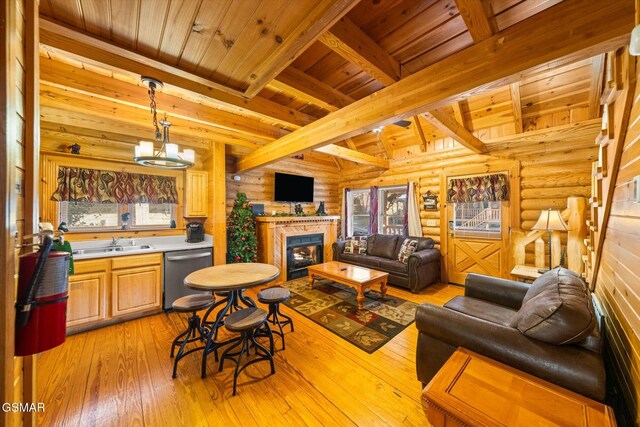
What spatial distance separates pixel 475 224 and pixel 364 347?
3404mm

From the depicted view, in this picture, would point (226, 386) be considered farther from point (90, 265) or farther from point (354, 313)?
point (90, 265)

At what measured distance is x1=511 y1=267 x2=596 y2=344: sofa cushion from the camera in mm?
1263

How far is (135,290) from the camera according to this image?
3.06 m

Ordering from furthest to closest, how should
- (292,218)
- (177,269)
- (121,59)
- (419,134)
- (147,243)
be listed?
(292,218) < (419,134) < (147,243) < (177,269) < (121,59)

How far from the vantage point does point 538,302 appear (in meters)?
1.52

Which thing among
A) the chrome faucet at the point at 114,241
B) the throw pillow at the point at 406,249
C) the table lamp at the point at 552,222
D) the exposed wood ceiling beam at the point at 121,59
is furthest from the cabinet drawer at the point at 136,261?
the table lamp at the point at 552,222

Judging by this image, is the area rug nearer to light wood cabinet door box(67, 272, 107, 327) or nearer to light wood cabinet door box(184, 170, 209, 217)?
light wood cabinet door box(184, 170, 209, 217)

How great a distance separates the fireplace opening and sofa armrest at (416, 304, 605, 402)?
3.40 metres

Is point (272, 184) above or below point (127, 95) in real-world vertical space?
below

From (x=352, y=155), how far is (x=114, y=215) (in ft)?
13.4

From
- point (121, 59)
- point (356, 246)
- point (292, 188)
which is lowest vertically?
point (356, 246)

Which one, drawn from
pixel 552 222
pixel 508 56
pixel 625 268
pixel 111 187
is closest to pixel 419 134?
pixel 552 222

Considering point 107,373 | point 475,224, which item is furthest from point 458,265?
point 107,373
